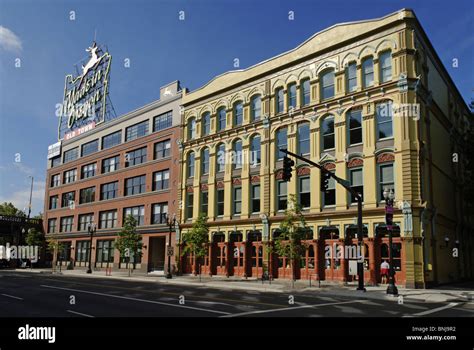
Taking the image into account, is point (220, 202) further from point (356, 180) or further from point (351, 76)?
point (351, 76)

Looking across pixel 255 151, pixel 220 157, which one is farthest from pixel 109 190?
pixel 255 151

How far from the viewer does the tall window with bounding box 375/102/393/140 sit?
1091 inches

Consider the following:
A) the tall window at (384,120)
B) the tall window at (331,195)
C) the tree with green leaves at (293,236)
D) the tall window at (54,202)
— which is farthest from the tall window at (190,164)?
the tall window at (54,202)

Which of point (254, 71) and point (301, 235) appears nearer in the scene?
point (301, 235)

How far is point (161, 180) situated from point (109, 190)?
10.6 meters

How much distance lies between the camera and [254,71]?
3666 cm

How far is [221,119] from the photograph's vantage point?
39250 millimetres

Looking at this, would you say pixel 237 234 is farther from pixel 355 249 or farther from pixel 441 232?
pixel 441 232

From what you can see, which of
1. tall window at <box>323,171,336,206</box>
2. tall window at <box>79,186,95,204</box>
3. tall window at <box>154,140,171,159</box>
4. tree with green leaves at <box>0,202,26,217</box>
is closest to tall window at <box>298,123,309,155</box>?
tall window at <box>323,171,336,206</box>

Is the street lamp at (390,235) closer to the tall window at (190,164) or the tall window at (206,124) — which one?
the tall window at (206,124)

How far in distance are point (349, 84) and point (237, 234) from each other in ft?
48.7

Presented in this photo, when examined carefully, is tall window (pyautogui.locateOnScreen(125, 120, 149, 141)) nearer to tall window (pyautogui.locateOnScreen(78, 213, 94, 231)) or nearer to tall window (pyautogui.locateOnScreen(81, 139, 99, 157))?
tall window (pyautogui.locateOnScreen(81, 139, 99, 157))
